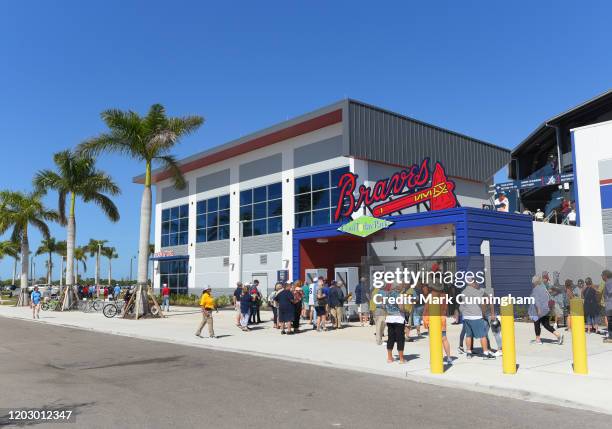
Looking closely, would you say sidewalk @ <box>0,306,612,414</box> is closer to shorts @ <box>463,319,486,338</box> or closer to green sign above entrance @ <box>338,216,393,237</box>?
shorts @ <box>463,319,486,338</box>

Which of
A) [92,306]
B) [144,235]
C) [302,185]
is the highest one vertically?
[302,185]

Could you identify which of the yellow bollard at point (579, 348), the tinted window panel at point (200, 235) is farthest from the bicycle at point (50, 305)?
the yellow bollard at point (579, 348)

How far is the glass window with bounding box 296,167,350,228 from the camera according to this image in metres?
30.9

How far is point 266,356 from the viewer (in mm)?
13227

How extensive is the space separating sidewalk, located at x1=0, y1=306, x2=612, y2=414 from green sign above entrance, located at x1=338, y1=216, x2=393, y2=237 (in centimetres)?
485

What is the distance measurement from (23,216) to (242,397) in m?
Result: 40.8

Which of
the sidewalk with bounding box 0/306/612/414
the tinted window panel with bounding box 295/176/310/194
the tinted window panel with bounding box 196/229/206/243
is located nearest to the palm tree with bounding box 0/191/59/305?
the tinted window panel with bounding box 196/229/206/243

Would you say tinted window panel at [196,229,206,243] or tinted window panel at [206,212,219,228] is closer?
tinted window panel at [206,212,219,228]

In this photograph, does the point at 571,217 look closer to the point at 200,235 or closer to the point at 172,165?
the point at 172,165

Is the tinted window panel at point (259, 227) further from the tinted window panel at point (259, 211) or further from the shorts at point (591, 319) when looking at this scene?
the shorts at point (591, 319)

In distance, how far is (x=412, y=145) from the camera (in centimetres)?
3219

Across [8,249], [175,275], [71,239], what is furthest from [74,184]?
[8,249]

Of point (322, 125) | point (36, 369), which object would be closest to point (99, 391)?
point (36, 369)

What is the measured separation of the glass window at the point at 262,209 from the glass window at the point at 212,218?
212 centimetres
